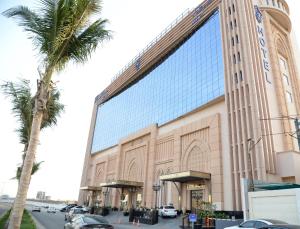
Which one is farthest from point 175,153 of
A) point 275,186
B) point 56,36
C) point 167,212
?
point 56,36

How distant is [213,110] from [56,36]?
31155 millimetres

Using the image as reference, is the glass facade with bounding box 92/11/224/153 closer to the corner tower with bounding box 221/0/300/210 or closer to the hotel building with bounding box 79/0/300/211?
the hotel building with bounding box 79/0/300/211

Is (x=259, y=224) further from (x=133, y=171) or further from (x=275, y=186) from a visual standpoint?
(x=133, y=171)

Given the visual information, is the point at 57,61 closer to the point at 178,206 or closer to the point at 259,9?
the point at 178,206

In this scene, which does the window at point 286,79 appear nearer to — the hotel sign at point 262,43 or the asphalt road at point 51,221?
the hotel sign at point 262,43

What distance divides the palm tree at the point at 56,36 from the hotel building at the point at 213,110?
72.5 ft

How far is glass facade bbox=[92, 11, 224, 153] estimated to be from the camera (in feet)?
131

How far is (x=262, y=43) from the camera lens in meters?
36.7

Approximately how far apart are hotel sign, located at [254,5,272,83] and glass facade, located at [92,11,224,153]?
5.27 metres

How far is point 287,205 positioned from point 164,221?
17.2 meters

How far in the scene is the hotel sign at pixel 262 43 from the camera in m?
35.1

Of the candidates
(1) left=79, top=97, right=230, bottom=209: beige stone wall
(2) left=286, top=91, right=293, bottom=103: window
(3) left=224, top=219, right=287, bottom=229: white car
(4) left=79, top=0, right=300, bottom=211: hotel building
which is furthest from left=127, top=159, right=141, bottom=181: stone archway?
(3) left=224, top=219, right=287, bottom=229: white car

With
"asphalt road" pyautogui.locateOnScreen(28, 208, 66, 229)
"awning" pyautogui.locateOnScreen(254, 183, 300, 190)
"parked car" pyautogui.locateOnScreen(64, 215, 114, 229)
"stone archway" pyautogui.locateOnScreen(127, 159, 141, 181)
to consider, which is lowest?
"asphalt road" pyautogui.locateOnScreen(28, 208, 66, 229)

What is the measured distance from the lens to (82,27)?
10172 millimetres
